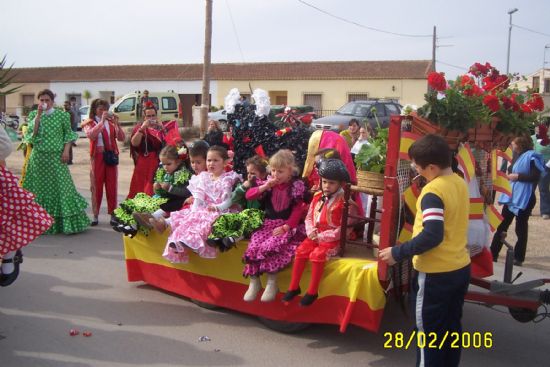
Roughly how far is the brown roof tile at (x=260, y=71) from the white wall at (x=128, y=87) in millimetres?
391

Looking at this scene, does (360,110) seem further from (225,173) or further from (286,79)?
(286,79)

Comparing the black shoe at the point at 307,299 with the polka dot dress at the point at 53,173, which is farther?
the polka dot dress at the point at 53,173

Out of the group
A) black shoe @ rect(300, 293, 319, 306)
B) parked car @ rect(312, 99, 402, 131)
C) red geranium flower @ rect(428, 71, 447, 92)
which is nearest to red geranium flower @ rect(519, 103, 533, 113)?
red geranium flower @ rect(428, 71, 447, 92)

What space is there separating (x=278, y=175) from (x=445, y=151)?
1.78m

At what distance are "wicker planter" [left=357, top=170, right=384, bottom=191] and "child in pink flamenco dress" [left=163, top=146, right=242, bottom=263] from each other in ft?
4.24

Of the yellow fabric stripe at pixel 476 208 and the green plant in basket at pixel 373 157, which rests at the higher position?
the green plant in basket at pixel 373 157

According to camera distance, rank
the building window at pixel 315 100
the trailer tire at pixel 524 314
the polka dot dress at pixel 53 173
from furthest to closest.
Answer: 1. the building window at pixel 315 100
2. the polka dot dress at pixel 53 173
3. the trailer tire at pixel 524 314

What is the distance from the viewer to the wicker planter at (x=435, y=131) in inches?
168

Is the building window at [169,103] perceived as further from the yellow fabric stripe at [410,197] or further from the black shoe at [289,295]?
the yellow fabric stripe at [410,197]

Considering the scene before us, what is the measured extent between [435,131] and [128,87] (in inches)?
1731

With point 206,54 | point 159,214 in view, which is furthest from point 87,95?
point 159,214

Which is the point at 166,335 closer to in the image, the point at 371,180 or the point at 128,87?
the point at 371,180

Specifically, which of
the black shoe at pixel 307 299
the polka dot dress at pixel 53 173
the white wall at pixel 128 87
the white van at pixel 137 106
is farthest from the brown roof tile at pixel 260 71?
the black shoe at pixel 307 299

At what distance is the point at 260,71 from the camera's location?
42312 millimetres
